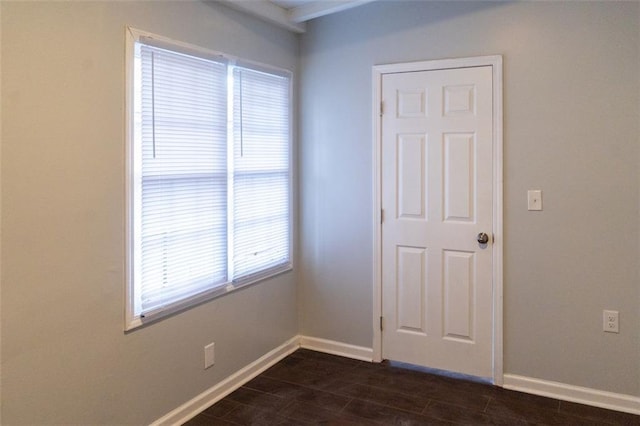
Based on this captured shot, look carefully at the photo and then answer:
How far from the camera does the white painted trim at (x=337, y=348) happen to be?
3.56m

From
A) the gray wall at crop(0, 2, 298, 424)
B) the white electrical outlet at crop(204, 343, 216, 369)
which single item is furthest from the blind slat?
the white electrical outlet at crop(204, 343, 216, 369)

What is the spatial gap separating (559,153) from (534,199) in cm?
31

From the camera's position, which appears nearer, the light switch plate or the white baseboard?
the white baseboard

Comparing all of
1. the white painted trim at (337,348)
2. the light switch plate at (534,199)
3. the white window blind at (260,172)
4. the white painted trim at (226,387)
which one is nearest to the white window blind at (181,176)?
the white window blind at (260,172)

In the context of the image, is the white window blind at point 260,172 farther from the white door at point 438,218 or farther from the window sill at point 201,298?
the white door at point 438,218

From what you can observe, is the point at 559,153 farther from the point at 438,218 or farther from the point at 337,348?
the point at 337,348

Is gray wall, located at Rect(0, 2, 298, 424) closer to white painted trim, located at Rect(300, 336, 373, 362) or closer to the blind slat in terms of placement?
the blind slat

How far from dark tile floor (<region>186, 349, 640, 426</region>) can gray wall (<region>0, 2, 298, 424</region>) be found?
1.65ft

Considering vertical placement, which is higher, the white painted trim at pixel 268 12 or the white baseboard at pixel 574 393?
the white painted trim at pixel 268 12

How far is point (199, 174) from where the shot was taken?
2.75 meters

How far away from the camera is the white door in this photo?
3.13m

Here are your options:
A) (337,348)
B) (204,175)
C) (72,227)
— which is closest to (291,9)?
(204,175)

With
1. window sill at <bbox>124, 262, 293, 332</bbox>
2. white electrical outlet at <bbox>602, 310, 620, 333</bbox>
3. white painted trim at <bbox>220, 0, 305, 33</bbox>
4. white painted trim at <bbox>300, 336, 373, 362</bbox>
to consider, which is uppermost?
white painted trim at <bbox>220, 0, 305, 33</bbox>

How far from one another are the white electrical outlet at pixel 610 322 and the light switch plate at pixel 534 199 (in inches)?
28.3
